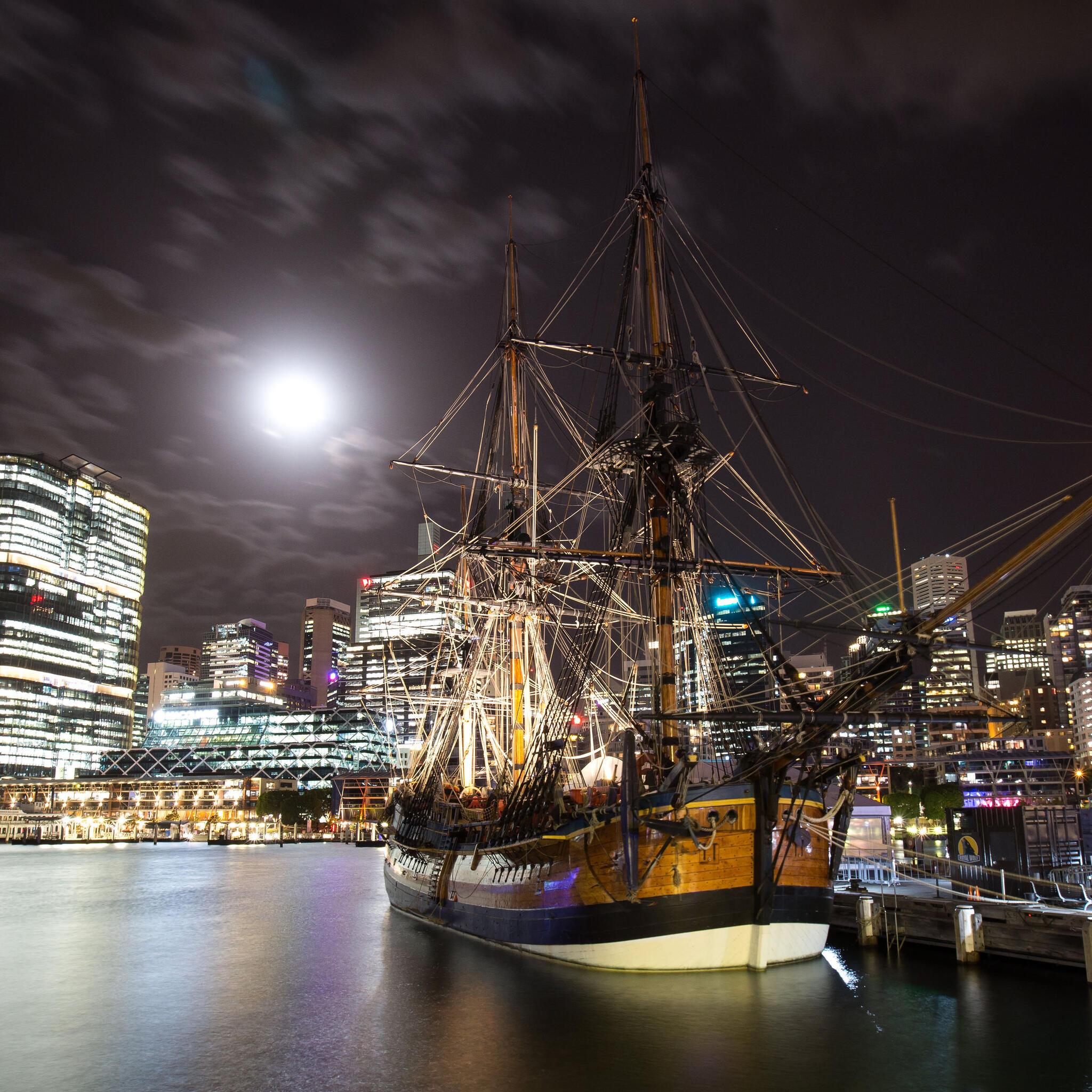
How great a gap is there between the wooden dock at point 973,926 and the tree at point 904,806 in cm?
4029

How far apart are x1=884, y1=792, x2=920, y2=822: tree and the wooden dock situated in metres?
40.3

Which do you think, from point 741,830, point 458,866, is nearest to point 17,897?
point 458,866

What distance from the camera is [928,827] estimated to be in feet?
207

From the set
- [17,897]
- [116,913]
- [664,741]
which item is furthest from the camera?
[17,897]

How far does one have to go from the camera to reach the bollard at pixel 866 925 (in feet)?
89.6

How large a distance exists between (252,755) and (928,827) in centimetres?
14249

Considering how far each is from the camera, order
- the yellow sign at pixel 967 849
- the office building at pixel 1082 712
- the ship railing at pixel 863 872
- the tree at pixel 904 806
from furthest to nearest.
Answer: the office building at pixel 1082 712 < the tree at pixel 904 806 < the yellow sign at pixel 967 849 < the ship railing at pixel 863 872

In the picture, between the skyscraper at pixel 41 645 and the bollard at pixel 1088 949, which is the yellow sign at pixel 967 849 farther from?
the skyscraper at pixel 41 645

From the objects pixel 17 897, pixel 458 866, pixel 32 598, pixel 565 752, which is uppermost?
pixel 32 598

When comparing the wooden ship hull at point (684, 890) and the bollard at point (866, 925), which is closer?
the wooden ship hull at point (684, 890)

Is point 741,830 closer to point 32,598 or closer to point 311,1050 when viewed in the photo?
point 311,1050

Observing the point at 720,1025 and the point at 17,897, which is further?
the point at 17,897

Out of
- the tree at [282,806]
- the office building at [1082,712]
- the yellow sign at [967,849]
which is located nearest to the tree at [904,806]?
the yellow sign at [967,849]

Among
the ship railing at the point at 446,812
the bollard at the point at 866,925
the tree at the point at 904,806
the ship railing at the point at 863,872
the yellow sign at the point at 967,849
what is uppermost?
the ship railing at the point at 446,812
